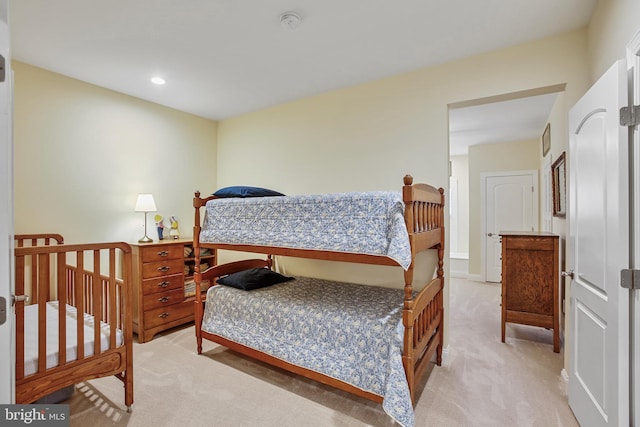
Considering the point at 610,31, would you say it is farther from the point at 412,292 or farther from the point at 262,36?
the point at 262,36

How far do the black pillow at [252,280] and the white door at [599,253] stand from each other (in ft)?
7.84

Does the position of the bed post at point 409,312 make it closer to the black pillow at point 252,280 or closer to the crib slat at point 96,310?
the black pillow at point 252,280

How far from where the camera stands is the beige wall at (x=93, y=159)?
275 cm

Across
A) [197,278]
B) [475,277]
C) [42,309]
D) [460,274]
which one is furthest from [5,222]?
[460,274]

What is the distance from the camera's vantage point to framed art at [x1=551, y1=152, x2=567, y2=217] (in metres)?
2.93

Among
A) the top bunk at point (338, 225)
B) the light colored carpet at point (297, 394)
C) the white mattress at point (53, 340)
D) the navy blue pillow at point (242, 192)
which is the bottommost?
the light colored carpet at point (297, 394)

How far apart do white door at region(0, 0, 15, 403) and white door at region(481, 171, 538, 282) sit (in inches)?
231

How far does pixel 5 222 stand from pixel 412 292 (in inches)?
86.5

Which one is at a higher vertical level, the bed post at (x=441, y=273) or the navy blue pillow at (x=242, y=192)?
the navy blue pillow at (x=242, y=192)

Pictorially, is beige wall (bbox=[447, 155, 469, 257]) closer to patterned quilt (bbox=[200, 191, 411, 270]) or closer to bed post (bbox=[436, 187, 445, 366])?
bed post (bbox=[436, 187, 445, 366])

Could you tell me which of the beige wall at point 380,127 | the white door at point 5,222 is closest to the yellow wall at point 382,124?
the beige wall at point 380,127

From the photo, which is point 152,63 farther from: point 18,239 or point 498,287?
point 498,287

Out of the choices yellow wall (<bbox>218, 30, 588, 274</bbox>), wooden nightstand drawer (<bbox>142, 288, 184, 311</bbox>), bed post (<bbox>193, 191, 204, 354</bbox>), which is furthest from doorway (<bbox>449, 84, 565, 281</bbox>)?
wooden nightstand drawer (<bbox>142, 288, 184, 311</bbox>)

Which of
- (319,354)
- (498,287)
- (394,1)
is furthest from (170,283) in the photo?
(498,287)
